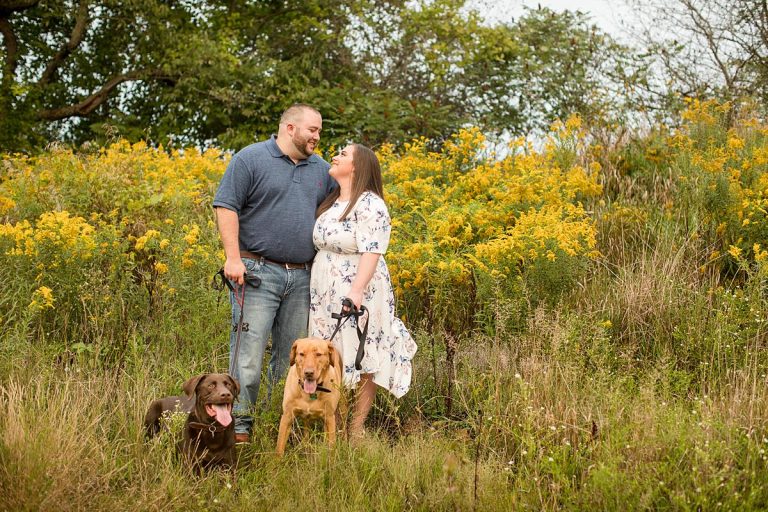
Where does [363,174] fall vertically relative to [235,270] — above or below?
above

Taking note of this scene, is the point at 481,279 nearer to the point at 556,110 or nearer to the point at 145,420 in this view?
the point at 145,420

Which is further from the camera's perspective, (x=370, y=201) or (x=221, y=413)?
(x=370, y=201)

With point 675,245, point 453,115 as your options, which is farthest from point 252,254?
point 453,115

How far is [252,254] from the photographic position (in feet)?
16.7

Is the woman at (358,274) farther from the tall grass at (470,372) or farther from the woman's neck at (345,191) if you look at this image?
the tall grass at (470,372)

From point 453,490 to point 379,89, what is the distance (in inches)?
520

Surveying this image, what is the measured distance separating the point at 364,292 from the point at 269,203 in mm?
762

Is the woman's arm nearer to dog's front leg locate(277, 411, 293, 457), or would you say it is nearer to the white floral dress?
the white floral dress

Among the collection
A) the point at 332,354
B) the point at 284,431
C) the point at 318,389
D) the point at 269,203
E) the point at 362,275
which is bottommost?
the point at 284,431

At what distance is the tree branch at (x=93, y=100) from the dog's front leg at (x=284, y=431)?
42.4 feet

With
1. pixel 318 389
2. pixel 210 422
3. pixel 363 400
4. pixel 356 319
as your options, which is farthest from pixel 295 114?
pixel 210 422

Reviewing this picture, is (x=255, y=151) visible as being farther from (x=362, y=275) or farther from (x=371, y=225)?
(x=362, y=275)

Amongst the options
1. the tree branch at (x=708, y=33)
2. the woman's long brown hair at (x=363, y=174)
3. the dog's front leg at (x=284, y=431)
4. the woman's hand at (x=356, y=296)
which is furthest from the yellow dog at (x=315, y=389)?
the tree branch at (x=708, y=33)

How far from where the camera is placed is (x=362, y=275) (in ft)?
15.9
